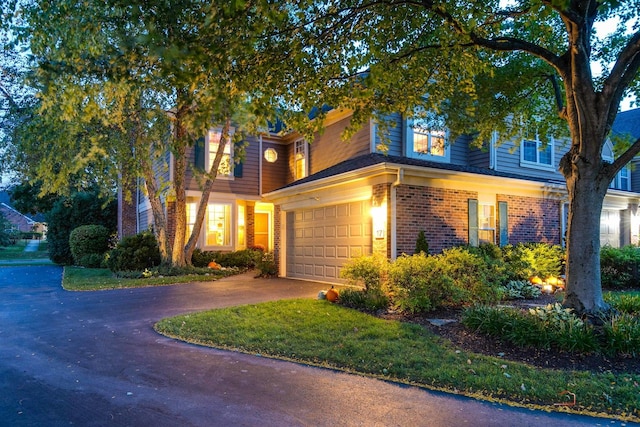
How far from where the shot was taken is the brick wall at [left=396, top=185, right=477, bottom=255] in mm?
10422

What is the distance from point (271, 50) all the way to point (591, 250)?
5465mm

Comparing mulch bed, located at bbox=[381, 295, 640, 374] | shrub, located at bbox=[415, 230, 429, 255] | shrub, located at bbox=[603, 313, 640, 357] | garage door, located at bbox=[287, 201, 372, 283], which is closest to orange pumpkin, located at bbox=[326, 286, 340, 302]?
garage door, located at bbox=[287, 201, 372, 283]

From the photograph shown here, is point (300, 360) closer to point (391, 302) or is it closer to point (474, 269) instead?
point (391, 302)

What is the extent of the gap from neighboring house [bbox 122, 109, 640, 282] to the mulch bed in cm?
401

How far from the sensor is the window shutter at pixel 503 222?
40.6 feet

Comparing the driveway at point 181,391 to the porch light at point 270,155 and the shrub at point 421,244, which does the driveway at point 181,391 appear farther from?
the porch light at point 270,155

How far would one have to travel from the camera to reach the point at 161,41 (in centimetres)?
462

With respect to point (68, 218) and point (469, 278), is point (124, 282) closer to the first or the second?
point (469, 278)

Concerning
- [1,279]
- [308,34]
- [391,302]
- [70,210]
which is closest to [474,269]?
[391,302]

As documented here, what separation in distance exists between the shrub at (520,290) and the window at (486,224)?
7.33 feet

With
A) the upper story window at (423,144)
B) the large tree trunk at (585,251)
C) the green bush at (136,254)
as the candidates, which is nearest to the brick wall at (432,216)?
the upper story window at (423,144)

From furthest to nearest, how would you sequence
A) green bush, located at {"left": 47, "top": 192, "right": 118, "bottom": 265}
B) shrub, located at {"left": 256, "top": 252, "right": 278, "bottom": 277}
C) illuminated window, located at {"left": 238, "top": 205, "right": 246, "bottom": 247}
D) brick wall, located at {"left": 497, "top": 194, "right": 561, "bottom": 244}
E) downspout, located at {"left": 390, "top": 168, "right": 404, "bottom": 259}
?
green bush, located at {"left": 47, "top": 192, "right": 118, "bottom": 265} < illuminated window, located at {"left": 238, "top": 205, "right": 246, "bottom": 247} < shrub, located at {"left": 256, "top": 252, "right": 278, "bottom": 277} < brick wall, located at {"left": 497, "top": 194, "right": 561, "bottom": 244} < downspout, located at {"left": 390, "top": 168, "right": 404, "bottom": 259}

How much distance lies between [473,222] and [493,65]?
14.2 ft

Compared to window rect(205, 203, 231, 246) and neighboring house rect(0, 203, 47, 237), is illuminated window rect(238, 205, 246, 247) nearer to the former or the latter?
window rect(205, 203, 231, 246)
